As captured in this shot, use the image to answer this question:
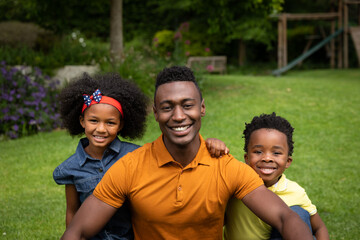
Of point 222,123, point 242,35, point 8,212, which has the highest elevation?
point 242,35

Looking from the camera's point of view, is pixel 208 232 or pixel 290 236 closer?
pixel 290 236

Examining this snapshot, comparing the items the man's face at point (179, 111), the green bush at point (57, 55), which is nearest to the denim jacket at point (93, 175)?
the man's face at point (179, 111)

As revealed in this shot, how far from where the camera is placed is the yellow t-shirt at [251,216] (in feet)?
8.56

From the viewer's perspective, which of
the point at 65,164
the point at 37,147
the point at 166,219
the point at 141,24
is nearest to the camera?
the point at 166,219

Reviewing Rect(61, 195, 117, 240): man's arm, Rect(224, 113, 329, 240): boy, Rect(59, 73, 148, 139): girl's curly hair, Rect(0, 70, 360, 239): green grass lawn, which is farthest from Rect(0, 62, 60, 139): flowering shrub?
Rect(224, 113, 329, 240): boy

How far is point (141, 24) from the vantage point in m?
24.8

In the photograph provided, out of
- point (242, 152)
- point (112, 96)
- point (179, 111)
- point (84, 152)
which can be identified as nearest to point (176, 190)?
Answer: point (179, 111)

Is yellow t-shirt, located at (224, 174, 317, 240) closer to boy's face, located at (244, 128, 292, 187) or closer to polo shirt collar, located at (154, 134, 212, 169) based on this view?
boy's face, located at (244, 128, 292, 187)

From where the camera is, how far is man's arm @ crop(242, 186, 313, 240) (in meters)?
2.13

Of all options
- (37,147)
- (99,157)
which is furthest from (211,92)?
(99,157)

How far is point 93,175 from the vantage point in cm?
289

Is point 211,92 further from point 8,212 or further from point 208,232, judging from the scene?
point 208,232

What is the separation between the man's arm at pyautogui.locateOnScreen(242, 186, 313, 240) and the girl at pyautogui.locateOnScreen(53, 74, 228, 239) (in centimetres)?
87

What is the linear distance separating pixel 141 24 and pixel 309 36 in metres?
10.0
